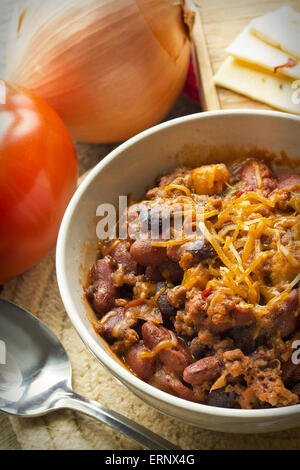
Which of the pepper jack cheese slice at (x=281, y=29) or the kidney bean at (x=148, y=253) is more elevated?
the pepper jack cheese slice at (x=281, y=29)

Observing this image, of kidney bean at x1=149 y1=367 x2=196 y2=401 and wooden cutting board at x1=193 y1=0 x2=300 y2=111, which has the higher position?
wooden cutting board at x1=193 y1=0 x2=300 y2=111

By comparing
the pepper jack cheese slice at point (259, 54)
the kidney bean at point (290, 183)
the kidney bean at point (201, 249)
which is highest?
the pepper jack cheese slice at point (259, 54)

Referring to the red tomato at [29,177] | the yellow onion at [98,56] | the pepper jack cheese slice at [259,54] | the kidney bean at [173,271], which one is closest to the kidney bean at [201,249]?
the kidney bean at [173,271]

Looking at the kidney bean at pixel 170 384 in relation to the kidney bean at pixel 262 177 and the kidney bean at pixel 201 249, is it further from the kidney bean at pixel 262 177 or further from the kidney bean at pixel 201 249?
the kidney bean at pixel 262 177

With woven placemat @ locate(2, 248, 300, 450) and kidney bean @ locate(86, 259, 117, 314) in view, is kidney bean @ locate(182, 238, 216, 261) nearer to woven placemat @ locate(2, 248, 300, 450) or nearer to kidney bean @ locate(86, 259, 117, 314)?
kidney bean @ locate(86, 259, 117, 314)

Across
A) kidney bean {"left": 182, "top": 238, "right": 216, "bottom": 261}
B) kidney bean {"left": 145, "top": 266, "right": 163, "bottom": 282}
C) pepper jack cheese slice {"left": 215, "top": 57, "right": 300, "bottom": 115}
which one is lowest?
kidney bean {"left": 145, "top": 266, "right": 163, "bottom": 282}

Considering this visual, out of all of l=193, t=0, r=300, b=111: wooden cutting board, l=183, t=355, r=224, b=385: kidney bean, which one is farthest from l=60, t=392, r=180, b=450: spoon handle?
l=193, t=0, r=300, b=111: wooden cutting board
